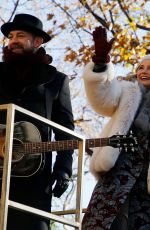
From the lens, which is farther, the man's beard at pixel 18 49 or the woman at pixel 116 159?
the man's beard at pixel 18 49

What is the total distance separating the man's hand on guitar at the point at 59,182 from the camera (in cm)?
522

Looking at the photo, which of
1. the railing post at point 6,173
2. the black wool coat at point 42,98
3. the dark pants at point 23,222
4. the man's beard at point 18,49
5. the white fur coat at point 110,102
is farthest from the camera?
the man's beard at point 18,49

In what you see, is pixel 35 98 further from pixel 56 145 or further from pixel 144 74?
pixel 144 74

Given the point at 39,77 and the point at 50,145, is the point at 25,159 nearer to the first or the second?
the point at 50,145

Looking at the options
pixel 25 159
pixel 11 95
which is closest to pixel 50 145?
pixel 25 159

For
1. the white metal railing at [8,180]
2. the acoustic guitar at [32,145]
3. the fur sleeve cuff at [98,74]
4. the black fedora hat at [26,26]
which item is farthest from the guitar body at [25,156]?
the black fedora hat at [26,26]

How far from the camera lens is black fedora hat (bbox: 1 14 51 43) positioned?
19.1ft

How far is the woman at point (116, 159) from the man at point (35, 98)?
0.27 m

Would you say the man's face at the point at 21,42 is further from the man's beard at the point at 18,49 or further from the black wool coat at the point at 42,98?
the black wool coat at the point at 42,98

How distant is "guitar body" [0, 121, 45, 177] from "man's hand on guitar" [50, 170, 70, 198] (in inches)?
6.7

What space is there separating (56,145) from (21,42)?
3.59 feet

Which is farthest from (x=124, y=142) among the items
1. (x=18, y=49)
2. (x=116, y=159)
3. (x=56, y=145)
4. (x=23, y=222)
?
(x=18, y=49)

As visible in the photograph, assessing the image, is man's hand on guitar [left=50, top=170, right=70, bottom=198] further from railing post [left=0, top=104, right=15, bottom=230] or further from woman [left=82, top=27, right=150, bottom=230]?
railing post [left=0, top=104, right=15, bottom=230]

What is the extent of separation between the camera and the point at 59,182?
5.21 metres
